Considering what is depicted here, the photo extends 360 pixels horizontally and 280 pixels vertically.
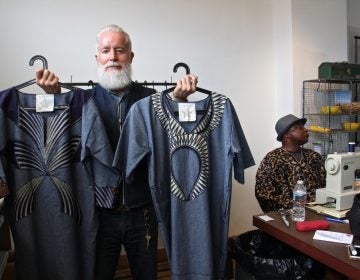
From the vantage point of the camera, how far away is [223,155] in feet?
4.99

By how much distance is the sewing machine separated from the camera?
1.73 m

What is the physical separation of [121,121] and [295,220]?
3.40ft

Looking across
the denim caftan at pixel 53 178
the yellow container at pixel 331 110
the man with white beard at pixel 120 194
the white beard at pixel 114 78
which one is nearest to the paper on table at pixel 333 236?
the man with white beard at pixel 120 194

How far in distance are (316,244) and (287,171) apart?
91 cm

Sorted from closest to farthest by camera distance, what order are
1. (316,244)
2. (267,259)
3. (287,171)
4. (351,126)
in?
(316,244) → (267,259) → (287,171) → (351,126)

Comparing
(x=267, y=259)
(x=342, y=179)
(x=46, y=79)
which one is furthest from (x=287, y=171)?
(x=46, y=79)

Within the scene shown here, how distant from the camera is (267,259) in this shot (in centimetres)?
161

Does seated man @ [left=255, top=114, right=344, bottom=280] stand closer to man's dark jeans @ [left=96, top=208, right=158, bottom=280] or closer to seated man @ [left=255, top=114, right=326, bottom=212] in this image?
seated man @ [left=255, top=114, right=326, bottom=212]

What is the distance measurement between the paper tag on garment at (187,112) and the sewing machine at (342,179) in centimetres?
88

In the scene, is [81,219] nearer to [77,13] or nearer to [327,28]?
[77,13]

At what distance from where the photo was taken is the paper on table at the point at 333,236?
138 cm

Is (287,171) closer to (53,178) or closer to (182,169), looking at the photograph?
(182,169)

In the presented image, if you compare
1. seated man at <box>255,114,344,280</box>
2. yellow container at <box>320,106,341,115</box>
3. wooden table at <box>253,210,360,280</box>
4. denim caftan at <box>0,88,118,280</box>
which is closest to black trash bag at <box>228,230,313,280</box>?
wooden table at <box>253,210,360,280</box>

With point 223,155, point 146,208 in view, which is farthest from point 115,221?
point 223,155
